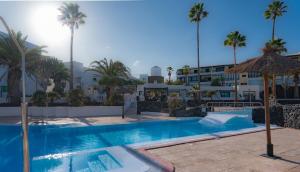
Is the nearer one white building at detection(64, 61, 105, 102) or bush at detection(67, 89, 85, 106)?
bush at detection(67, 89, 85, 106)

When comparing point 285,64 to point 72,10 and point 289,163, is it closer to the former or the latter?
point 289,163

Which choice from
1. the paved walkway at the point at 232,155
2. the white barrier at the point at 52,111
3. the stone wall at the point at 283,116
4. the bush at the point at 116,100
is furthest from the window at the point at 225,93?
the paved walkway at the point at 232,155

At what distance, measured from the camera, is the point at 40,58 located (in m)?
27.9

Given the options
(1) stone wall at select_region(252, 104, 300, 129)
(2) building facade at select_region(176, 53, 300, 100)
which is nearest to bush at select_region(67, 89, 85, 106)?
(1) stone wall at select_region(252, 104, 300, 129)

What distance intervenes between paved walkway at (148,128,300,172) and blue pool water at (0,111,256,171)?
3.07 meters

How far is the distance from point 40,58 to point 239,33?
2993cm

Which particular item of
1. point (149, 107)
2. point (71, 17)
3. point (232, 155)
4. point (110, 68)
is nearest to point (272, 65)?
point (232, 155)

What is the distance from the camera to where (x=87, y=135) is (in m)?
15.6

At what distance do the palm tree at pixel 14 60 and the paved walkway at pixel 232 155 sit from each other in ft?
70.3

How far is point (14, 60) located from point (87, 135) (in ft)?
50.3

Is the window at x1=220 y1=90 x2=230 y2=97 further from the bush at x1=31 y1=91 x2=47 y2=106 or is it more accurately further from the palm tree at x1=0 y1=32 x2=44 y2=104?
the bush at x1=31 y1=91 x2=47 y2=106

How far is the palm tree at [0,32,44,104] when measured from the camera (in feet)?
84.8

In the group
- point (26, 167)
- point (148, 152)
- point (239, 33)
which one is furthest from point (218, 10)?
point (239, 33)

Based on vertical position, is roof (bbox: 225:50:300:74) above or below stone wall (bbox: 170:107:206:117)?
above
